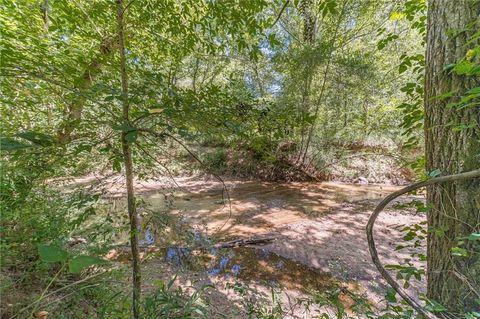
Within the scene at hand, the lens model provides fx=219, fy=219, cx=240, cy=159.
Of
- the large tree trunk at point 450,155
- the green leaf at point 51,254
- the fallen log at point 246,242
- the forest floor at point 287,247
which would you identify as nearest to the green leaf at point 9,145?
the green leaf at point 51,254

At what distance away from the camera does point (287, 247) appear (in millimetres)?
3385

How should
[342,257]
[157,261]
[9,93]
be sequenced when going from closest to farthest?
[9,93]
[157,261]
[342,257]

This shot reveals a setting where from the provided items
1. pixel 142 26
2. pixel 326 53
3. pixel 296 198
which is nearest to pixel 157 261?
pixel 142 26

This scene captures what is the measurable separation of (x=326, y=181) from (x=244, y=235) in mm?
5418

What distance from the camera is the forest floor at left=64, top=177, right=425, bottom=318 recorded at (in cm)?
238

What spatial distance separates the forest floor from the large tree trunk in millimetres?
307

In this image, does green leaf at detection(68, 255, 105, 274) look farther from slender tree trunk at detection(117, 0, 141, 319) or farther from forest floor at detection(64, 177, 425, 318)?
forest floor at detection(64, 177, 425, 318)

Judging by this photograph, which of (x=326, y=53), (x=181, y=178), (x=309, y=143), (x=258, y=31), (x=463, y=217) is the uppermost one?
(x=326, y=53)

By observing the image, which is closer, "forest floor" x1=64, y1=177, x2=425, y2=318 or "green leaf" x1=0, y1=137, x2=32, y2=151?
"green leaf" x1=0, y1=137, x2=32, y2=151

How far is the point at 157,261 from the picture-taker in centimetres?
284

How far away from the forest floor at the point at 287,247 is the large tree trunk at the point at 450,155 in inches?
12.1

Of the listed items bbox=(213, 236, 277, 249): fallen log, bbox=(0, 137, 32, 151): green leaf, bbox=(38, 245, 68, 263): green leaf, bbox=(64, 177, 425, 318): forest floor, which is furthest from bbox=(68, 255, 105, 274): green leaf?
bbox=(213, 236, 277, 249): fallen log

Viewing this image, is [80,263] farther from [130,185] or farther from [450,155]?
[450,155]

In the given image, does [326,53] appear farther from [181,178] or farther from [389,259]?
[181,178]
